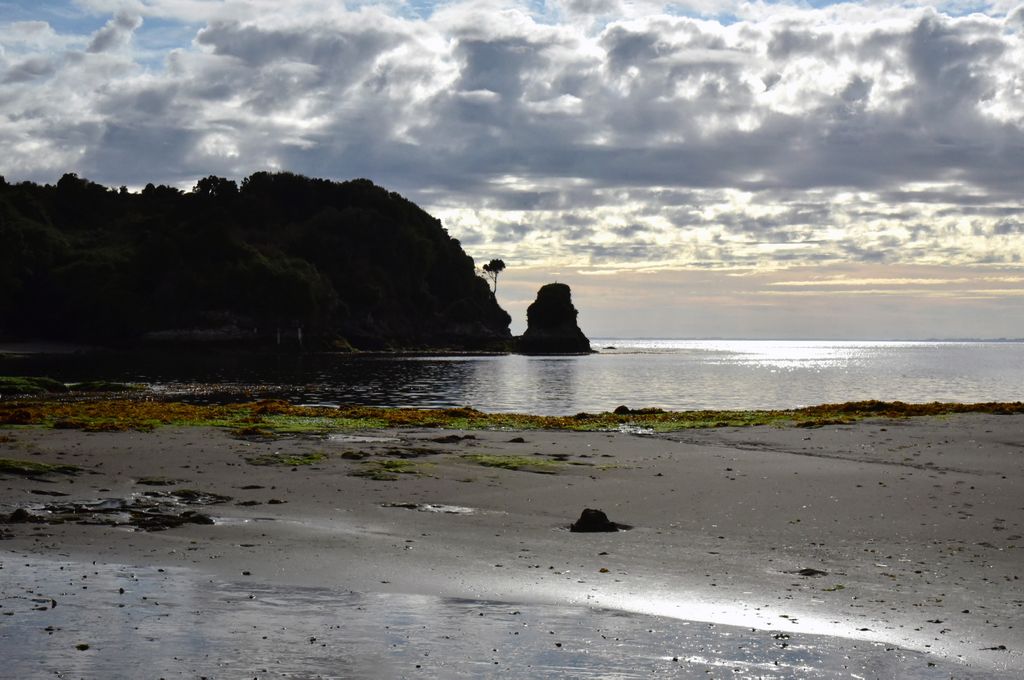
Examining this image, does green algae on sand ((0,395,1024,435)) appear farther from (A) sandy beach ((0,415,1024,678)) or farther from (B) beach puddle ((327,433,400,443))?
(A) sandy beach ((0,415,1024,678))

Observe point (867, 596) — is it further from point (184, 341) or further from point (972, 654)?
point (184, 341)

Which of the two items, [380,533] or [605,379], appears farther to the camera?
[605,379]

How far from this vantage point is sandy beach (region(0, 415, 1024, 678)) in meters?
8.26

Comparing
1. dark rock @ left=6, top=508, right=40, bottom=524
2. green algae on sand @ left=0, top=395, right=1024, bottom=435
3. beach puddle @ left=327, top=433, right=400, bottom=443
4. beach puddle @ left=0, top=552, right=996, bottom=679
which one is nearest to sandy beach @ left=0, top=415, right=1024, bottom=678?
beach puddle @ left=0, top=552, right=996, bottom=679

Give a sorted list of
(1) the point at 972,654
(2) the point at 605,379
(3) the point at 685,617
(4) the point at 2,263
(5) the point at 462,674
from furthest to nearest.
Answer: (4) the point at 2,263 → (2) the point at 605,379 → (3) the point at 685,617 → (1) the point at 972,654 → (5) the point at 462,674

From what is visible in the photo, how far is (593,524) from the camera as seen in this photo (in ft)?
47.9

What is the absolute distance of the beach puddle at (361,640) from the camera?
7.81 m

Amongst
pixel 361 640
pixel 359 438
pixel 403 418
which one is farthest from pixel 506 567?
pixel 403 418

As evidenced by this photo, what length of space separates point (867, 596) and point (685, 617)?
8.12 ft

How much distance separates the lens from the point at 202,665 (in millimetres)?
7738

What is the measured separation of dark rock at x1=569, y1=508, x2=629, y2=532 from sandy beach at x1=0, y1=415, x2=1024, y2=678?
32 centimetres

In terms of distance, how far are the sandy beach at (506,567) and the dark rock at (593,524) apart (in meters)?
0.32

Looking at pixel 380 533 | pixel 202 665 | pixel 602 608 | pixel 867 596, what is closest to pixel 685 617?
pixel 602 608

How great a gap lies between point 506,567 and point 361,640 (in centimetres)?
362
